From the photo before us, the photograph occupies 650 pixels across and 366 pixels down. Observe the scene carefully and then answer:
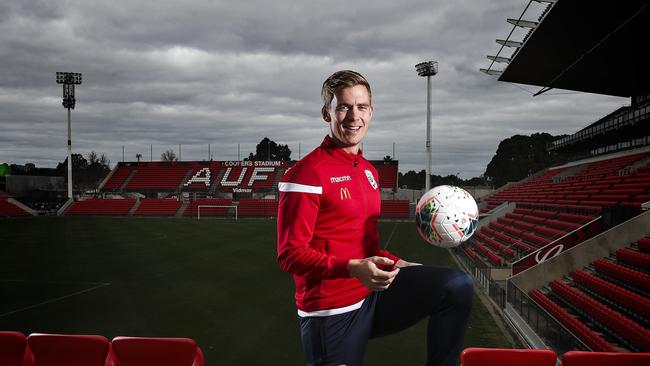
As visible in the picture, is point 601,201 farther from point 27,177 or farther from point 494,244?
point 27,177

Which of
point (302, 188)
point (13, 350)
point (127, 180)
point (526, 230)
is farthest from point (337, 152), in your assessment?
point (127, 180)

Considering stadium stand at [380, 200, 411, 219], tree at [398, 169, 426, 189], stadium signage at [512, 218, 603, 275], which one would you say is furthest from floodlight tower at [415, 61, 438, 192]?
tree at [398, 169, 426, 189]

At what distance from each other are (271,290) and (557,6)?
43.5ft

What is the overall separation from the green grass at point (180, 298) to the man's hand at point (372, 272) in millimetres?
5106

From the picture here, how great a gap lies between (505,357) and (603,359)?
0.54 meters

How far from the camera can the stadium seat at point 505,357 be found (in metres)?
2.27

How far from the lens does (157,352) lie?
249 centimetres

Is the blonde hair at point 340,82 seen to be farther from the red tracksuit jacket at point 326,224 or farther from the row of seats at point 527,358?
A: the row of seats at point 527,358

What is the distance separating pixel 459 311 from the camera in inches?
86.0

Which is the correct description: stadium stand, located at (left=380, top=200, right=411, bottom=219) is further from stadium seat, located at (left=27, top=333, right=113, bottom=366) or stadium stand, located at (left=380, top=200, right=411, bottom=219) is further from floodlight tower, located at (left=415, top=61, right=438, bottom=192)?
stadium seat, located at (left=27, top=333, right=113, bottom=366)

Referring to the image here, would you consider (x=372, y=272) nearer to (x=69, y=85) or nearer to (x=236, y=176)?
(x=236, y=176)

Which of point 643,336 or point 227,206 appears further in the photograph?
point 227,206

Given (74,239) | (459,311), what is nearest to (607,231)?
(459,311)

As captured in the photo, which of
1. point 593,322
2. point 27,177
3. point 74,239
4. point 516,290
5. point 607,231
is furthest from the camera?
point 27,177
